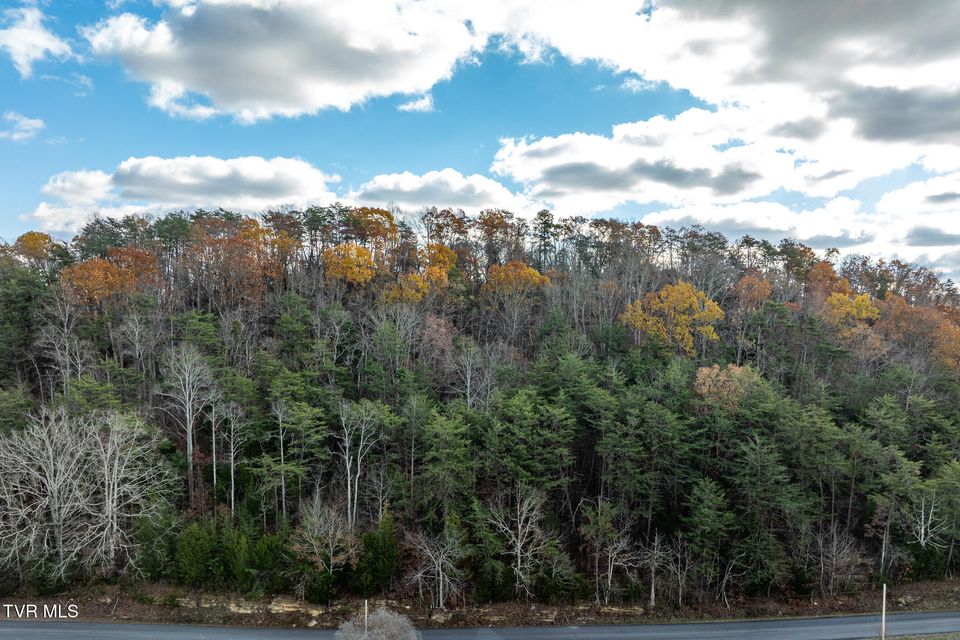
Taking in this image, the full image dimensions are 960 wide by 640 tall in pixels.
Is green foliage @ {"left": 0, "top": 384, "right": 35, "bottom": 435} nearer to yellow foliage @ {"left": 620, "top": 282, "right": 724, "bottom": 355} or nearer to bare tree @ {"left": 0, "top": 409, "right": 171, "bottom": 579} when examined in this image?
bare tree @ {"left": 0, "top": 409, "right": 171, "bottom": 579}

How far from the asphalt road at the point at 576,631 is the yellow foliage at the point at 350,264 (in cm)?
2997

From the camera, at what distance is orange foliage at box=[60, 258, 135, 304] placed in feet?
129

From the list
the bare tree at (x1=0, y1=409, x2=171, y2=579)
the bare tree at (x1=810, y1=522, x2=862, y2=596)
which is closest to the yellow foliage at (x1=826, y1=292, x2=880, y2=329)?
the bare tree at (x1=810, y1=522, x2=862, y2=596)

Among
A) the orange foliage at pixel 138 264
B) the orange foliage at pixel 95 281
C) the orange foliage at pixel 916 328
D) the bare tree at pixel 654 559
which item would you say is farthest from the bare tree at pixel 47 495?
the orange foliage at pixel 916 328

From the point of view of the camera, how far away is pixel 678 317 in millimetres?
45562

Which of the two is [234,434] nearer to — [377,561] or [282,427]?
[282,427]

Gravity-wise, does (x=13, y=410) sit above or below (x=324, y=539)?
above

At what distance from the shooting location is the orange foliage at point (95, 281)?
129 ft

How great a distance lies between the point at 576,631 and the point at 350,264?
35.6 m

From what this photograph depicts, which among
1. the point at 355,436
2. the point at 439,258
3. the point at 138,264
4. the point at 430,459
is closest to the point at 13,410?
the point at 138,264

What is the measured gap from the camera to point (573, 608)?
27703 millimetres

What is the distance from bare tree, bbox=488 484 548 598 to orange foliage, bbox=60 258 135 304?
117 feet

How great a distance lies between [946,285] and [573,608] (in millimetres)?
83045

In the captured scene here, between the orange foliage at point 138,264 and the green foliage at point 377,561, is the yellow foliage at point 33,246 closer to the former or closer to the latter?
the orange foliage at point 138,264
